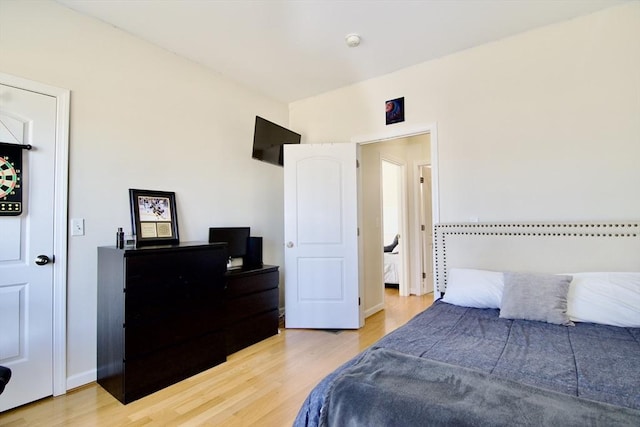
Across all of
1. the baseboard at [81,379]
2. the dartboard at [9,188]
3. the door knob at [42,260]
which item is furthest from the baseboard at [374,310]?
the dartboard at [9,188]

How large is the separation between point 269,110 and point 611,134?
321 centimetres

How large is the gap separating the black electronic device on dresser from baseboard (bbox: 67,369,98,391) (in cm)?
7

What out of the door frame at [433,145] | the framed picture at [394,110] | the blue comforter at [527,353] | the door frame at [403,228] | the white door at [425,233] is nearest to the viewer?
the blue comforter at [527,353]

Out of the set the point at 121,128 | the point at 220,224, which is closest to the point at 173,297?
the point at 220,224

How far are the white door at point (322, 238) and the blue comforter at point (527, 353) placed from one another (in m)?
1.42

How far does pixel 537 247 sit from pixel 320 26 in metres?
2.45

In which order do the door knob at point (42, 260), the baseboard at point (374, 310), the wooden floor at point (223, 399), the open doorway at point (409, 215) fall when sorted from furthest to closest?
the open doorway at point (409, 215) → the baseboard at point (374, 310) → the door knob at point (42, 260) → the wooden floor at point (223, 399)

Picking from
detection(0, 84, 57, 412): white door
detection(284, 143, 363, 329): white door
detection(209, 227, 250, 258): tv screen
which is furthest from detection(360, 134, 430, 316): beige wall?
detection(0, 84, 57, 412): white door

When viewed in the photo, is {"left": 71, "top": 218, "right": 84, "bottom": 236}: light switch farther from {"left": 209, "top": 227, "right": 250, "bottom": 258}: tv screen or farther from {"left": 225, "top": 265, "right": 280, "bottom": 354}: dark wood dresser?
{"left": 225, "top": 265, "right": 280, "bottom": 354}: dark wood dresser

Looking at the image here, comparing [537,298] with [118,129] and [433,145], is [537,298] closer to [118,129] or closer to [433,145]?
[433,145]

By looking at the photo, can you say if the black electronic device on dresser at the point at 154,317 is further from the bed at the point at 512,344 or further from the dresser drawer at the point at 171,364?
the bed at the point at 512,344

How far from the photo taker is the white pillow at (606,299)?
1863mm

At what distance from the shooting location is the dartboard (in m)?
1.93

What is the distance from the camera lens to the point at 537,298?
201cm
